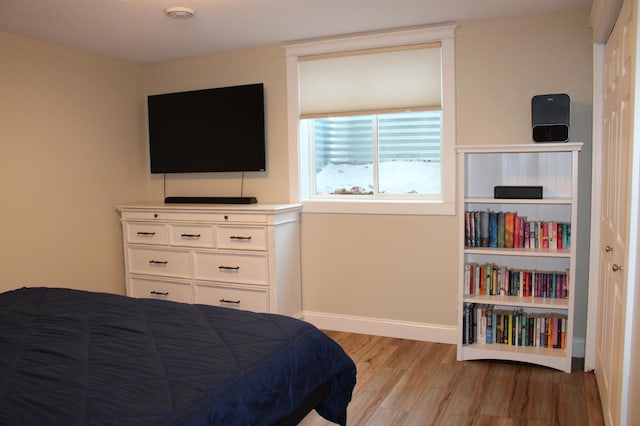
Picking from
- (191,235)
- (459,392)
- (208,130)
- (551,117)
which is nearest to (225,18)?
(208,130)

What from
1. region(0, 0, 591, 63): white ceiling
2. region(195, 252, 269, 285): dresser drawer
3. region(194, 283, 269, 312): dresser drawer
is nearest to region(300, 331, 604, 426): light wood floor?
region(194, 283, 269, 312): dresser drawer

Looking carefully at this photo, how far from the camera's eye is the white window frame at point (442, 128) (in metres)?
3.60

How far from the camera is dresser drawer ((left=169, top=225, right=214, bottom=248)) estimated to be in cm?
392

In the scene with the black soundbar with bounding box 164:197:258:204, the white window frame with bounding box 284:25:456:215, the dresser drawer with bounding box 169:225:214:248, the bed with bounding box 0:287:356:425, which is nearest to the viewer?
the bed with bounding box 0:287:356:425

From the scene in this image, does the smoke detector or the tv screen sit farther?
the tv screen

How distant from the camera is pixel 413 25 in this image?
11.8ft

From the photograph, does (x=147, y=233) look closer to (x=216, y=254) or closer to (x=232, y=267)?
(x=216, y=254)

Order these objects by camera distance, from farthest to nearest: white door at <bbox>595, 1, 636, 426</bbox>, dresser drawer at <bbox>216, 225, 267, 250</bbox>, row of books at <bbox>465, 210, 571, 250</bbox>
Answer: dresser drawer at <bbox>216, 225, 267, 250</bbox>
row of books at <bbox>465, 210, 571, 250</bbox>
white door at <bbox>595, 1, 636, 426</bbox>

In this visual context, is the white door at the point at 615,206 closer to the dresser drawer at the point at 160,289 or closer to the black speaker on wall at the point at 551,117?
the black speaker on wall at the point at 551,117

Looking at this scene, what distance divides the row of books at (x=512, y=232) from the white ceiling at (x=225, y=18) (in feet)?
4.24

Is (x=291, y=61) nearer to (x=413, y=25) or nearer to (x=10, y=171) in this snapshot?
(x=413, y=25)

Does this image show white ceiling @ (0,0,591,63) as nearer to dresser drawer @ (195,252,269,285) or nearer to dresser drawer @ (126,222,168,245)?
dresser drawer @ (126,222,168,245)

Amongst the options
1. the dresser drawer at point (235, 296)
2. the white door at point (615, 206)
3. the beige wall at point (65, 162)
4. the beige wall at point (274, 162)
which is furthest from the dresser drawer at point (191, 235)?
the white door at point (615, 206)

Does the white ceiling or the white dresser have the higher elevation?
the white ceiling
